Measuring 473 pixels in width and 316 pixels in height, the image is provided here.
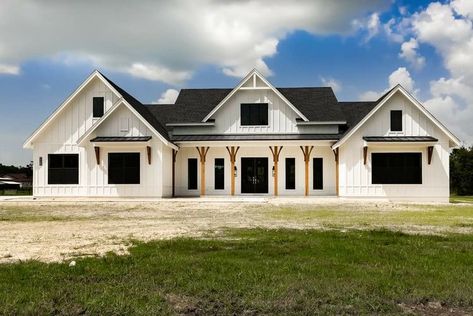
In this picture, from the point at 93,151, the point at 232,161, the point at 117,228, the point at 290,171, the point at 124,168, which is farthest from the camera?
the point at 290,171

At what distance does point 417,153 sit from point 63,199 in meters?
18.8

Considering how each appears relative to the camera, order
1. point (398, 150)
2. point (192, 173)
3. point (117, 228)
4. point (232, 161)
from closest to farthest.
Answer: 1. point (117, 228)
2. point (398, 150)
3. point (232, 161)
4. point (192, 173)

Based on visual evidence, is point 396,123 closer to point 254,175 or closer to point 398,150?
point 398,150

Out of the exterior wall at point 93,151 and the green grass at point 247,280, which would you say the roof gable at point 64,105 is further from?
the green grass at point 247,280

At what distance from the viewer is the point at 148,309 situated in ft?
16.0

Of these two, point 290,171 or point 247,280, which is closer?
point 247,280

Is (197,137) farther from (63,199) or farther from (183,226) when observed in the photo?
(183,226)

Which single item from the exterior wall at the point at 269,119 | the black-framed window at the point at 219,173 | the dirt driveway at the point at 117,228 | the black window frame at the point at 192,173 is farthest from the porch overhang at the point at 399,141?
the dirt driveway at the point at 117,228

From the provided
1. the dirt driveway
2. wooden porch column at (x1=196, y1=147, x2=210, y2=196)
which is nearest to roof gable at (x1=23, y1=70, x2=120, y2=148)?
wooden porch column at (x1=196, y1=147, x2=210, y2=196)

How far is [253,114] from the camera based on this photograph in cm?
2898

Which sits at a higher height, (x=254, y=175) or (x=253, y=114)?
(x=253, y=114)

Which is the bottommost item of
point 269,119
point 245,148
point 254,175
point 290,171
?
point 254,175

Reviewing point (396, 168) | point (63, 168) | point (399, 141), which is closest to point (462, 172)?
point (396, 168)

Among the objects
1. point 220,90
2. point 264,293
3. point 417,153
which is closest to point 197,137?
point 220,90
